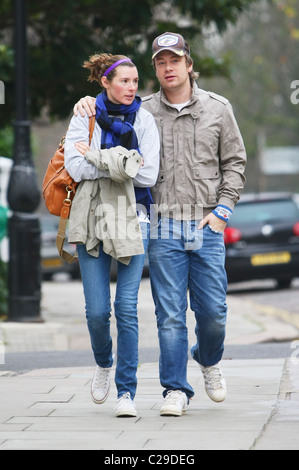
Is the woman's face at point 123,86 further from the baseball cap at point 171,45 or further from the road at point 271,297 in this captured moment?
the road at point 271,297

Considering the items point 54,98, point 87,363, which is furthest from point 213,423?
point 54,98

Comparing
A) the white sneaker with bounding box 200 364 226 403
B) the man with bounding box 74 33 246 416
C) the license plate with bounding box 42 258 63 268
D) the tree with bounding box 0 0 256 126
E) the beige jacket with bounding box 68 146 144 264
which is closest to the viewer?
the beige jacket with bounding box 68 146 144 264

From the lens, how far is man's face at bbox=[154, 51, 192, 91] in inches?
205

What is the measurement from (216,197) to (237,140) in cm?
31

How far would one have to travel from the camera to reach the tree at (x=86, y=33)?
11.4m

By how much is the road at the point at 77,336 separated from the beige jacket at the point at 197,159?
2636mm

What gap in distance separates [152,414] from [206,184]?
119cm

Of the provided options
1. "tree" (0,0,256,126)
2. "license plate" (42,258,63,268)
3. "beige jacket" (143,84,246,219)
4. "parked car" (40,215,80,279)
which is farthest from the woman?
"license plate" (42,258,63,268)

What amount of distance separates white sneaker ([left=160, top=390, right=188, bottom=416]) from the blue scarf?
0.94m

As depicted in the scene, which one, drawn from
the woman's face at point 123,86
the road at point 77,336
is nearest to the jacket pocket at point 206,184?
the woman's face at point 123,86

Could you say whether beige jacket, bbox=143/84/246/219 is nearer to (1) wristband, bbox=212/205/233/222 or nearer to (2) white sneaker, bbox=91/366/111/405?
(1) wristband, bbox=212/205/233/222

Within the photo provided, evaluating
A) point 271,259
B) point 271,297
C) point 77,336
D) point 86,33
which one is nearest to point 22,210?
point 77,336

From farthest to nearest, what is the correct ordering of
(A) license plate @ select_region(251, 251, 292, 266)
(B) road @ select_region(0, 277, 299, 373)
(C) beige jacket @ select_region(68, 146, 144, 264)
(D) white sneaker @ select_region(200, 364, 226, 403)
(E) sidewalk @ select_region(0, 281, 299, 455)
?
(A) license plate @ select_region(251, 251, 292, 266)
(B) road @ select_region(0, 277, 299, 373)
(D) white sneaker @ select_region(200, 364, 226, 403)
(C) beige jacket @ select_region(68, 146, 144, 264)
(E) sidewalk @ select_region(0, 281, 299, 455)

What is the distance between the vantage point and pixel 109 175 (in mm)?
5031
